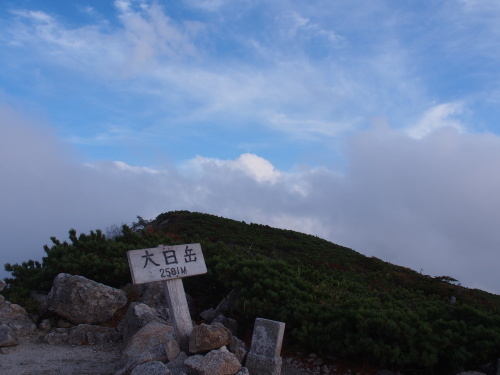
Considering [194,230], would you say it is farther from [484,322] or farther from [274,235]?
[484,322]

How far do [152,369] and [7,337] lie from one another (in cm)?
351

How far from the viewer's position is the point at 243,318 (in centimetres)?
779

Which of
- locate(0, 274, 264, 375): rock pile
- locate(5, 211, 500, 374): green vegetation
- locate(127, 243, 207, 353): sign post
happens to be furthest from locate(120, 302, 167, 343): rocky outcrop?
locate(5, 211, 500, 374): green vegetation

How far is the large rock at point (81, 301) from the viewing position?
8.31m

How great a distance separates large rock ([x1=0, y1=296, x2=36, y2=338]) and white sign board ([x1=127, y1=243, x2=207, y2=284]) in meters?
3.12

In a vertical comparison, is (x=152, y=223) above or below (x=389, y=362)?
above

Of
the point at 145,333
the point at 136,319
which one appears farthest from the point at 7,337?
the point at 145,333

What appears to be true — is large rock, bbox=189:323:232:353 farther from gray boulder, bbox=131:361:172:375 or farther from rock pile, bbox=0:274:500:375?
gray boulder, bbox=131:361:172:375

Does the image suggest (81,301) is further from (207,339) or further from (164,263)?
(207,339)

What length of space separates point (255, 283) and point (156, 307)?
2291 mm

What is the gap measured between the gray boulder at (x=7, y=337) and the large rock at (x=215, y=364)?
3734 mm

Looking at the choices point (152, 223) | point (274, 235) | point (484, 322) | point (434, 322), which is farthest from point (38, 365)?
point (152, 223)

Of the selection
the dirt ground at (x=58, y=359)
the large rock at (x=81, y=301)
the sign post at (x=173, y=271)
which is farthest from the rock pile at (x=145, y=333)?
the sign post at (x=173, y=271)

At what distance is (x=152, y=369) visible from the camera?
18.0 ft
